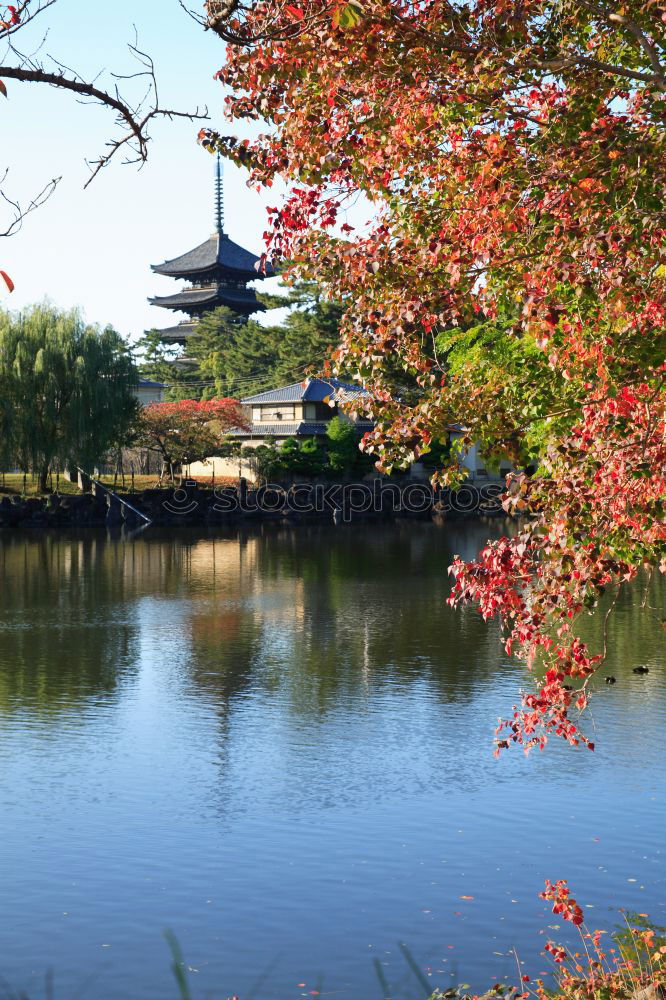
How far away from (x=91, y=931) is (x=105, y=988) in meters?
0.89

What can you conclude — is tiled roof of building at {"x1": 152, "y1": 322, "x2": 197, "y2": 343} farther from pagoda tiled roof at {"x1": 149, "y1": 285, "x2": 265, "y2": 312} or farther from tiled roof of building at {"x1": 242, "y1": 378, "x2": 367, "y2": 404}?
tiled roof of building at {"x1": 242, "y1": 378, "x2": 367, "y2": 404}

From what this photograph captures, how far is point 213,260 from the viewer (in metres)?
80.8

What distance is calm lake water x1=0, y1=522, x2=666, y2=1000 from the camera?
A: 8.57 meters

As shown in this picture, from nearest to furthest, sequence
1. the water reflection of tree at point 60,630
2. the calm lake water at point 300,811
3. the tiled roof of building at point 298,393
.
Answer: the calm lake water at point 300,811 < the water reflection of tree at point 60,630 < the tiled roof of building at point 298,393

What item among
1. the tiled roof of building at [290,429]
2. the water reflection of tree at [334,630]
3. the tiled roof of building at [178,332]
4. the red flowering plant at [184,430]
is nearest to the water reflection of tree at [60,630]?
the water reflection of tree at [334,630]

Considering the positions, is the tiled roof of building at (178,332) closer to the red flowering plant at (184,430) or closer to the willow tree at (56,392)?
the red flowering plant at (184,430)

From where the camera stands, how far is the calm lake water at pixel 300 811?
857cm

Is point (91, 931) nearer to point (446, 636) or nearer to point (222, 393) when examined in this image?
point (446, 636)

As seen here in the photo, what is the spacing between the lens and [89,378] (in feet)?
162

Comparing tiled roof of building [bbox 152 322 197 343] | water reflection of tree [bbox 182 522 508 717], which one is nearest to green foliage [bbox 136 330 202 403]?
tiled roof of building [bbox 152 322 197 343]

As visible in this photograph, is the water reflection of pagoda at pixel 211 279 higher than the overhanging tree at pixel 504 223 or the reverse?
higher

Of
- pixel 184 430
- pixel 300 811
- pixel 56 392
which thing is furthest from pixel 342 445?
pixel 300 811

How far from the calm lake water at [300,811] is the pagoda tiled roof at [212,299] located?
5933 cm

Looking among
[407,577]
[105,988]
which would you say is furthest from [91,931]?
[407,577]
